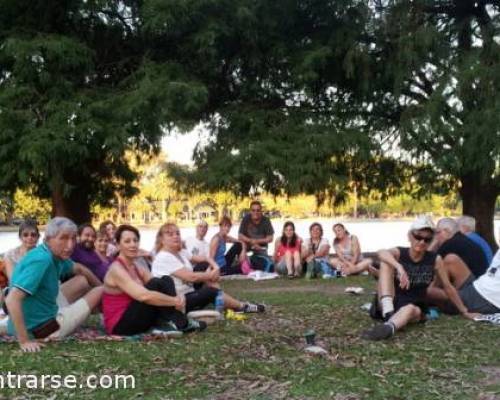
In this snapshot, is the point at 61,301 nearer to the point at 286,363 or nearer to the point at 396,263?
the point at 286,363

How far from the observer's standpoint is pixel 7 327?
5441mm

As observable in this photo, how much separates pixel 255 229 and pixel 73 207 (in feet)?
15.4

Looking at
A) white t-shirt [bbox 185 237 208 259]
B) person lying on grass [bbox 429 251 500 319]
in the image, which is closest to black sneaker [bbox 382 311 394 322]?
person lying on grass [bbox 429 251 500 319]

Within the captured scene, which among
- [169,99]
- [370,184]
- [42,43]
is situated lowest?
[370,184]

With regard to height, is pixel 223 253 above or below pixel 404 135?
below

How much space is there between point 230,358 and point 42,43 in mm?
8357

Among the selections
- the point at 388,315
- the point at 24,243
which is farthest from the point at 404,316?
the point at 24,243

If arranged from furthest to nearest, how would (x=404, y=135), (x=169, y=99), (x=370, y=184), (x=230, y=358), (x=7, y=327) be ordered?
1. (x=370, y=184)
2. (x=404, y=135)
3. (x=169, y=99)
4. (x=7, y=327)
5. (x=230, y=358)

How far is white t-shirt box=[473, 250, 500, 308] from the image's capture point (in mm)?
6297

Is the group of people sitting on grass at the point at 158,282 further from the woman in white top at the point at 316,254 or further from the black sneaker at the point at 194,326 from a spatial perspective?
the woman in white top at the point at 316,254

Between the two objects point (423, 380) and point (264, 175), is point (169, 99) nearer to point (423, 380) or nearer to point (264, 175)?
point (264, 175)

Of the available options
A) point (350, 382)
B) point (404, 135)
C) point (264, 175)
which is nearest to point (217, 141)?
point (264, 175)

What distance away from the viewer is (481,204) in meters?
15.1

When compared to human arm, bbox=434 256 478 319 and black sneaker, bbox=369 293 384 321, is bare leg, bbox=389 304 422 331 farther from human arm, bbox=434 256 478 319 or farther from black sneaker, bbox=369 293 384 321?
human arm, bbox=434 256 478 319
